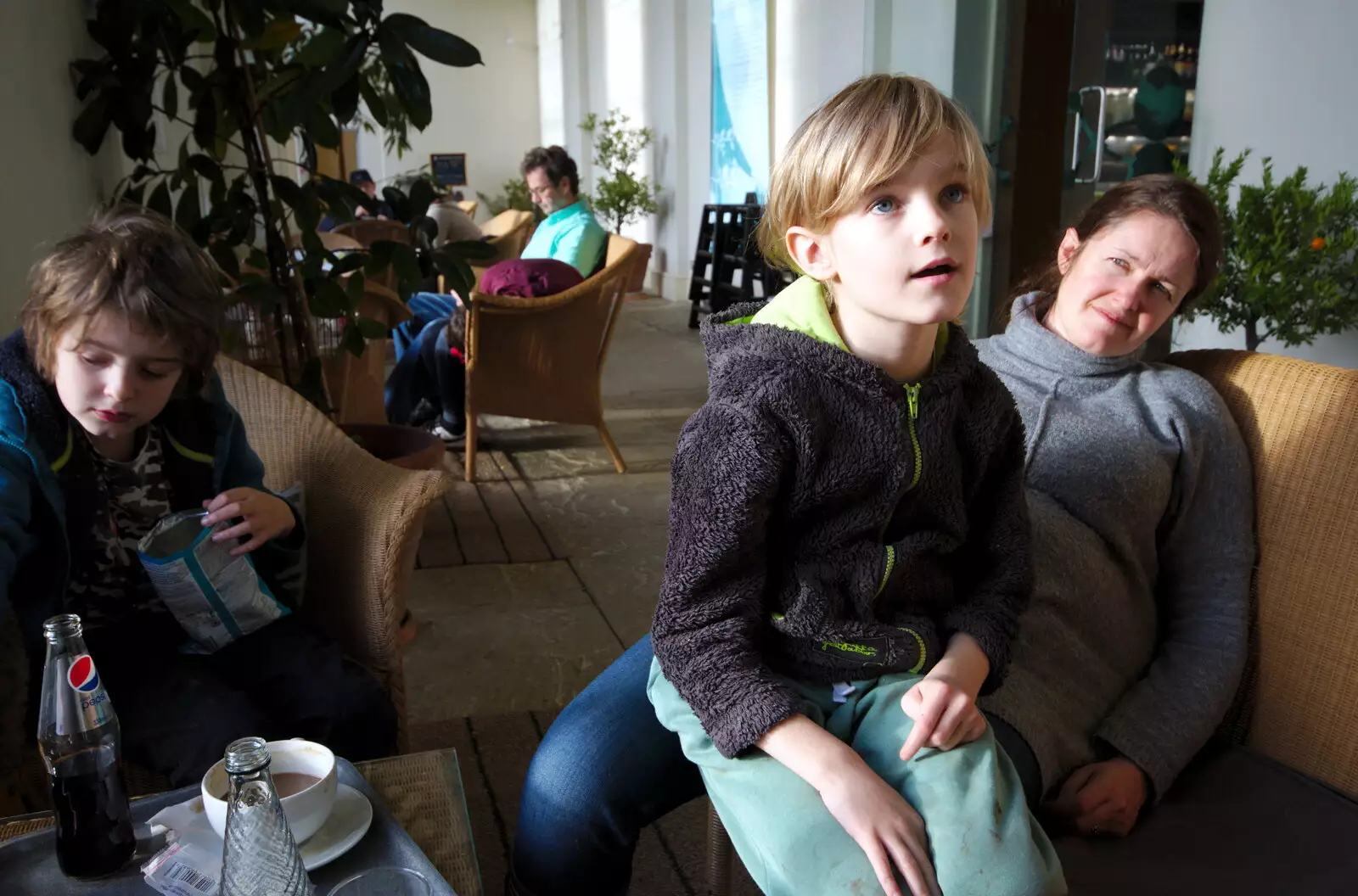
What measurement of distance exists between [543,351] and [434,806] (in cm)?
267

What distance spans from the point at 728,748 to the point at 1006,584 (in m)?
0.36

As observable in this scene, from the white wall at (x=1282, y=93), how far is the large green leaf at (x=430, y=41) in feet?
6.55

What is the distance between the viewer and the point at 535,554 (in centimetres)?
303

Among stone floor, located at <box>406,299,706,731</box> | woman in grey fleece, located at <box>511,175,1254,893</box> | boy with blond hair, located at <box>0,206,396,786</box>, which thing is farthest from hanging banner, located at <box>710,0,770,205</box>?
boy with blond hair, located at <box>0,206,396,786</box>

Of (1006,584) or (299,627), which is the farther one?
(299,627)

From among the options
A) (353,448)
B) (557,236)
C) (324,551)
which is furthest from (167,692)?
(557,236)

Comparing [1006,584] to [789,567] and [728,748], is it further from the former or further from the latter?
[728,748]

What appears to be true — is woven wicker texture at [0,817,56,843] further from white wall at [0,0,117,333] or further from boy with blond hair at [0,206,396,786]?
white wall at [0,0,117,333]

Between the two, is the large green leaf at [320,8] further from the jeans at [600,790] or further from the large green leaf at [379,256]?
the jeans at [600,790]

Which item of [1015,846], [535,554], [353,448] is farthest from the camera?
[535,554]

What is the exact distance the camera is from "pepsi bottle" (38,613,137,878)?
908mm

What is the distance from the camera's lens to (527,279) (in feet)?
12.0

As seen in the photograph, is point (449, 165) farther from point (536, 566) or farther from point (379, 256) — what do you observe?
point (379, 256)

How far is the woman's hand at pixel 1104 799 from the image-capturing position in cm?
110
